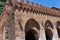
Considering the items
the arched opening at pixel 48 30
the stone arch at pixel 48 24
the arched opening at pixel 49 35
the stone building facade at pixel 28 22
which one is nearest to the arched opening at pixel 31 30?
the stone building facade at pixel 28 22

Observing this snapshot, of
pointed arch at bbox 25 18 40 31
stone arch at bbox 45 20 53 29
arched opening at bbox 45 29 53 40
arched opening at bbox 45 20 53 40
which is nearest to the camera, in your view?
pointed arch at bbox 25 18 40 31

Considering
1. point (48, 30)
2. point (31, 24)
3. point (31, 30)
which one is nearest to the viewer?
point (31, 24)

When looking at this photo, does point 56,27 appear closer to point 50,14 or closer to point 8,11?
point 50,14

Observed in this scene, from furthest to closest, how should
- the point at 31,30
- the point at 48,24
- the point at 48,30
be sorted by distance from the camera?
1. the point at 48,30
2. the point at 48,24
3. the point at 31,30

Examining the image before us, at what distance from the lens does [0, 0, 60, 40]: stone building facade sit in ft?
39.0

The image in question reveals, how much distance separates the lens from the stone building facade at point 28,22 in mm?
11883

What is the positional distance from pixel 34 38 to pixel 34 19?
6.19 feet

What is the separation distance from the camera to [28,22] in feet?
44.9

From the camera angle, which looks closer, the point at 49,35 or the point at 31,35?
the point at 31,35

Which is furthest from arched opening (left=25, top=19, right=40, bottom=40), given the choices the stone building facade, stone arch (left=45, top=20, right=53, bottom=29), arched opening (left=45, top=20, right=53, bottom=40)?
arched opening (left=45, top=20, right=53, bottom=40)

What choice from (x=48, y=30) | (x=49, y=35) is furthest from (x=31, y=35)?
(x=49, y=35)

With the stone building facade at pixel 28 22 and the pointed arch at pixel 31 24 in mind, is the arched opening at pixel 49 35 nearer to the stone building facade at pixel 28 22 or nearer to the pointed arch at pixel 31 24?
the stone building facade at pixel 28 22

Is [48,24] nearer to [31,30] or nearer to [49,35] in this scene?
[49,35]

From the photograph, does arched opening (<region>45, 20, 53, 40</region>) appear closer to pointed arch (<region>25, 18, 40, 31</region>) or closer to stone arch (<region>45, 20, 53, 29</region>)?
stone arch (<region>45, 20, 53, 29</region>)
